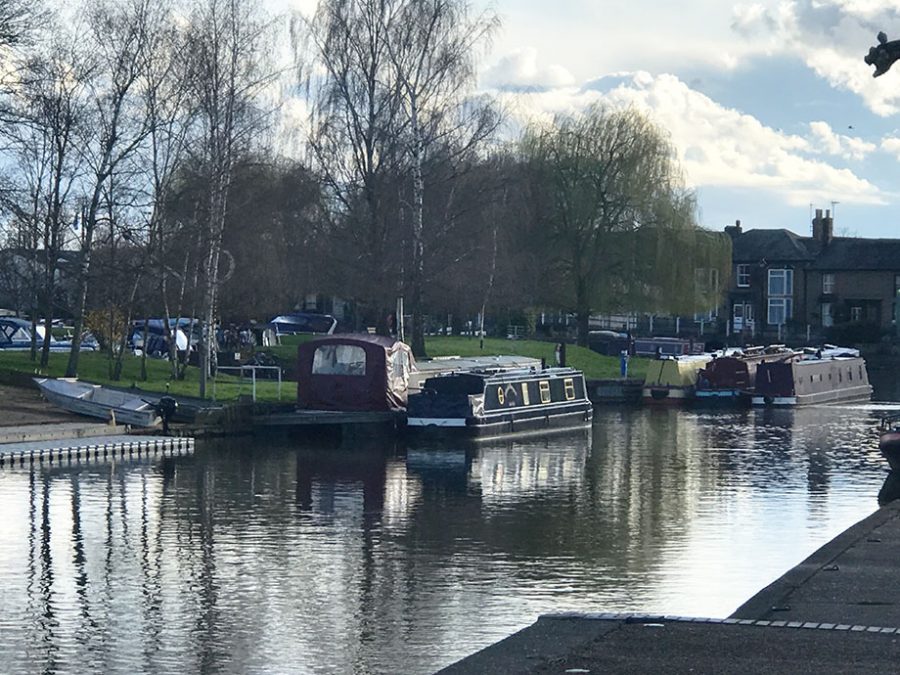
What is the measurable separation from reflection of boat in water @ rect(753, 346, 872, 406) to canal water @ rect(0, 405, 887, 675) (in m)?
18.5

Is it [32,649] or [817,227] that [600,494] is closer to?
[32,649]

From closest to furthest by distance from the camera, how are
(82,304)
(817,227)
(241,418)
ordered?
(241,418) → (82,304) → (817,227)

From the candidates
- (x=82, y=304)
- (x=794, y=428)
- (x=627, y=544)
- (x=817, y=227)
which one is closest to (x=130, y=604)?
(x=627, y=544)

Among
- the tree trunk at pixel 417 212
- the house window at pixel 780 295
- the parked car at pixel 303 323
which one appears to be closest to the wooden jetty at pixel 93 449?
the tree trunk at pixel 417 212

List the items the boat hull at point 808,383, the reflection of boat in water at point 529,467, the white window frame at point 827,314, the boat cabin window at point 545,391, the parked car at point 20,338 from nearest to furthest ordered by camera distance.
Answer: the reflection of boat in water at point 529,467 → the boat cabin window at point 545,391 → the boat hull at point 808,383 → the parked car at point 20,338 → the white window frame at point 827,314

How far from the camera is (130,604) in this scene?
2000 centimetres

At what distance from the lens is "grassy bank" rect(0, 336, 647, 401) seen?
156 feet

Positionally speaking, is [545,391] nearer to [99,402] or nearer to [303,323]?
[99,402]

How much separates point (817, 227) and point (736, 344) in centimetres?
1992

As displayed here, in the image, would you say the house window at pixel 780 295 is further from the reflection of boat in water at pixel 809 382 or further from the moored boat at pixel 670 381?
the moored boat at pixel 670 381

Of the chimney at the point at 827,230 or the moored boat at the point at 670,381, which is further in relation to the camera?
the chimney at the point at 827,230

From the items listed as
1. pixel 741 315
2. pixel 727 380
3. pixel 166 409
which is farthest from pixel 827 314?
pixel 166 409

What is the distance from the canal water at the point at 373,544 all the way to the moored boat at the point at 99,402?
2.48 metres

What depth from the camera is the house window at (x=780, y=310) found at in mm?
110625
